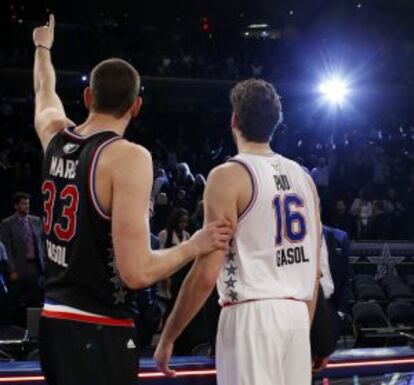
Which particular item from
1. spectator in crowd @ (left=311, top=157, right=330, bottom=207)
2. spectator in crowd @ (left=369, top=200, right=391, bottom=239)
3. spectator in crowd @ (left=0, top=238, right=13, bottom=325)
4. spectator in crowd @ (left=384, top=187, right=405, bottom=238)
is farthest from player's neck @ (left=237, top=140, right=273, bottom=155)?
spectator in crowd @ (left=311, top=157, right=330, bottom=207)

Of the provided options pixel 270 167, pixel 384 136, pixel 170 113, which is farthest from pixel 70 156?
pixel 384 136

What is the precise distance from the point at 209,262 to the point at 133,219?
53cm

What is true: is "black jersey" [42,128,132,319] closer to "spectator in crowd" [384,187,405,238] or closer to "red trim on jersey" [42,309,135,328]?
"red trim on jersey" [42,309,135,328]

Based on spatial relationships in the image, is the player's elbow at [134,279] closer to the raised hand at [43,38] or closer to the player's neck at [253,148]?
the player's neck at [253,148]

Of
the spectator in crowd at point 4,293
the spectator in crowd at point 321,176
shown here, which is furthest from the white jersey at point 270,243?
the spectator in crowd at point 321,176

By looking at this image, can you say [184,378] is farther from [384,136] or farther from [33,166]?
[384,136]

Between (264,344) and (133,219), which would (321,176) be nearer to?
(264,344)

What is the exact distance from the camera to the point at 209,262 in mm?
2623

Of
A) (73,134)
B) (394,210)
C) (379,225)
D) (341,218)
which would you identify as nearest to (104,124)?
(73,134)

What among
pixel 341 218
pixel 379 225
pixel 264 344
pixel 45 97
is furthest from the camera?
pixel 379 225

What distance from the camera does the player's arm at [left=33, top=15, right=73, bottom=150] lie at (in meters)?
2.67

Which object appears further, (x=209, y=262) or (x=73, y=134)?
(x=209, y=262)

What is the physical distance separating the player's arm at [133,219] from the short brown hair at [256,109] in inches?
24.7

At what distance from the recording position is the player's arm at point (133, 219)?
85.7 inches
